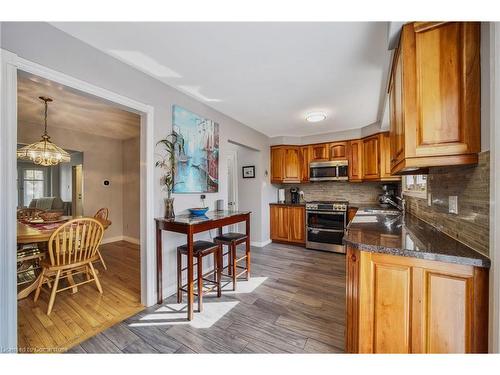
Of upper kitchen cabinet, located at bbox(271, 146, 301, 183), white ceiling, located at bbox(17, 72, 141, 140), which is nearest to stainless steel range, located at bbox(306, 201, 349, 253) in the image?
upper kitchen cabinet, located at bbox(271, 146, 301, 183)

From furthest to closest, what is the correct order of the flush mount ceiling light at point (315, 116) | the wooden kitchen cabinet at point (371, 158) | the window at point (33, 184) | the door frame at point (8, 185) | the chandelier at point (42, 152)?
the window at point (33, 184) < the wooden kitchen cabinet at point (371, 158) < the flush mount ceiling light at point (315, 116) < the chandelier at point (42, 152) < the door frame at point (8, 185)

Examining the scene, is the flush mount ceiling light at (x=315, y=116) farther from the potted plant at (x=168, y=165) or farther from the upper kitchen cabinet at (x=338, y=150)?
the potted plant at (x=168, y=165)

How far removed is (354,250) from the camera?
49.8 inches

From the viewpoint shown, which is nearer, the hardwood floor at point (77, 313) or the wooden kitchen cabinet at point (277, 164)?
the hardwood floor at point (77, 313)

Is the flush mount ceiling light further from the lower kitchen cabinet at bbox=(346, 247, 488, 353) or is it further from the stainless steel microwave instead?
the lower kitchen cabinet at bbox=(346, 247, 488, 353)

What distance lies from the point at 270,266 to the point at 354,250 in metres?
2.10

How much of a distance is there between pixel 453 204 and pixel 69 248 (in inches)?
131

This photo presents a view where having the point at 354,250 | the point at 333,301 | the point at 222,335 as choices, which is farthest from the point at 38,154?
the point at 333,301

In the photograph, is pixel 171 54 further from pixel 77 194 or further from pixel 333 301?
pixel 77 194

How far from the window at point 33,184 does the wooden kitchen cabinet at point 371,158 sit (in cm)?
863

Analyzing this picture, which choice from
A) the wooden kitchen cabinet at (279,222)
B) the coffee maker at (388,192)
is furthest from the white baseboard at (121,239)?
the coffee maker at (388,192)

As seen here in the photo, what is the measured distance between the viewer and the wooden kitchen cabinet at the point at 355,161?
12.8ft

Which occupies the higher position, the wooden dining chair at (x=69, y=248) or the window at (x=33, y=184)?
the window at (x=33, y=184)

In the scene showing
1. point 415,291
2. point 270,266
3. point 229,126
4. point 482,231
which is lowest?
point 270,266
